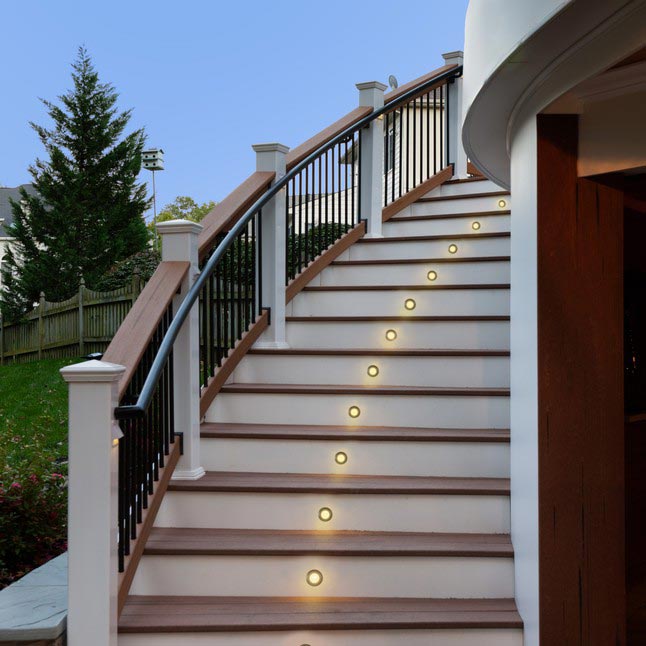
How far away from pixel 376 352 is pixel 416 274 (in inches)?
38.1

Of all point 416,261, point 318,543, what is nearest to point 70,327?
point 416,261

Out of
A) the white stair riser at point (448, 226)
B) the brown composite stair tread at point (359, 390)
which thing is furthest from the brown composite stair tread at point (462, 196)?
the brown composite stair tread at point (359, 390)

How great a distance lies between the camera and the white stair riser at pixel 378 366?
4.21 m

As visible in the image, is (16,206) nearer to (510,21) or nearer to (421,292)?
(421,292)

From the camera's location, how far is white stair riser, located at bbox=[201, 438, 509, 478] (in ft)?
12.2

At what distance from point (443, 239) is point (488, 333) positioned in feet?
3.66

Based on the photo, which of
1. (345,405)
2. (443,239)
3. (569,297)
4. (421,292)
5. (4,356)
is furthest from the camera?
(4,356)

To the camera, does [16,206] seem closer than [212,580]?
No

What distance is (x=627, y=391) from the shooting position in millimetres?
3740

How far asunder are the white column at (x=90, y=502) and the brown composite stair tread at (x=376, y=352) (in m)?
1.89

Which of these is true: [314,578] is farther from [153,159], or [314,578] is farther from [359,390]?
[153,159]

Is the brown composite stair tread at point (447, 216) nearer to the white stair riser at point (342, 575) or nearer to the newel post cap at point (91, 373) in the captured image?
the white stair riser at point (342, 575)

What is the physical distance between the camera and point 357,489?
11.4ft

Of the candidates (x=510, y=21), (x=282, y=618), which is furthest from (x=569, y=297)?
(x=282, y=618)
